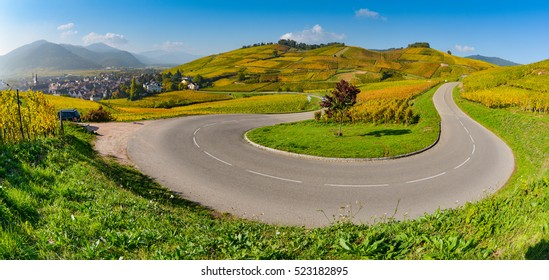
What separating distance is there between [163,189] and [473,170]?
17290mm

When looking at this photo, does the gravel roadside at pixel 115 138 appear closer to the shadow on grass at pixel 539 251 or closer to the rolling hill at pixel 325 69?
the shadow on grass at pixel 539 251

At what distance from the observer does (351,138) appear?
24047mm

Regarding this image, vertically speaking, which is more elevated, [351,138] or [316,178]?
[351,138]

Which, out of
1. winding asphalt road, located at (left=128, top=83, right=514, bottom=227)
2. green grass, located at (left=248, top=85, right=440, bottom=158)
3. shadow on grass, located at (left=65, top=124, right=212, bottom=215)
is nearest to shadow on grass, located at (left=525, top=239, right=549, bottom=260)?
winding asphalt road, located at (left=128, top=83, right=514, bottom=227)

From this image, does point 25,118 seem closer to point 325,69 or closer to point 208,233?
point 208,233

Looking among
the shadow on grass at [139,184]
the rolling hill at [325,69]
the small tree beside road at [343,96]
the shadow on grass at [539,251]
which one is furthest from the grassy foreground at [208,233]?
the rolling hill at [325,69]

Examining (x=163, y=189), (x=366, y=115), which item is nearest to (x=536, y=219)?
(x=163, y=189)

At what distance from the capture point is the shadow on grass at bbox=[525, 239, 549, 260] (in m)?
4.14

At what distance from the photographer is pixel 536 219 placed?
5.06m

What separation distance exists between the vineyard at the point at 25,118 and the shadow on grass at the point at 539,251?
18.6 metres

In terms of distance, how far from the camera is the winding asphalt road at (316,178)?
11461mm

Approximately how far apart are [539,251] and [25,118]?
20.2 metres

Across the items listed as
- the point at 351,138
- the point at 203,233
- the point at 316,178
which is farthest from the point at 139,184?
the point at 351,138
